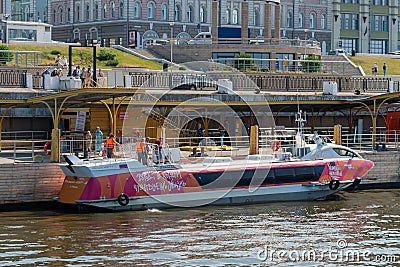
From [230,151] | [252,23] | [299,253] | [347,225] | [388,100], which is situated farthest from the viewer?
[252,23]

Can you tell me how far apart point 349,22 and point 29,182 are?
77.0 meters

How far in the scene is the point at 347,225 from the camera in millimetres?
37281

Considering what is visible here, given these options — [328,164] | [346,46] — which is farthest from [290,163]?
[346,46]

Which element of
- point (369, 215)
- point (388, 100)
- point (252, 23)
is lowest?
point (369, 215)

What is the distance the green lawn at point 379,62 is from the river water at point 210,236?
145 ft

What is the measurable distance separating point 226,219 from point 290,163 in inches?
265

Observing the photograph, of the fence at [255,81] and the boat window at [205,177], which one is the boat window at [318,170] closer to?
the boat window at [205,177]

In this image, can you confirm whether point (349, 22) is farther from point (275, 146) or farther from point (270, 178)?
point (270, 178)

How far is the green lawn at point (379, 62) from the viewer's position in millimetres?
85188

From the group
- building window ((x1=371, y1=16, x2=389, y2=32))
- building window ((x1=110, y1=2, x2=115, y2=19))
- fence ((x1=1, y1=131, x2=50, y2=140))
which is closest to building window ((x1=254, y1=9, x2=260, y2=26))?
building window ((x1=371, y1=16, x2=389, y2=32))

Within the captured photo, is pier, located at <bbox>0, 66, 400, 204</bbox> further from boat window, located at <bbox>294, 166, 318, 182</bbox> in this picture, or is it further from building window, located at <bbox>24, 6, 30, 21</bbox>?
building window, located at <bbox>24, 6, 30, 21</bbox>

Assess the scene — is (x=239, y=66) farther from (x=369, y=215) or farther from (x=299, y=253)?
(x=299, y=253)

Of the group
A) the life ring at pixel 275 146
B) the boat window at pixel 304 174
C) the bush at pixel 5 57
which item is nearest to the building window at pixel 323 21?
the bush at pixel 5 57

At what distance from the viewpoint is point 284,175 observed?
142ft
